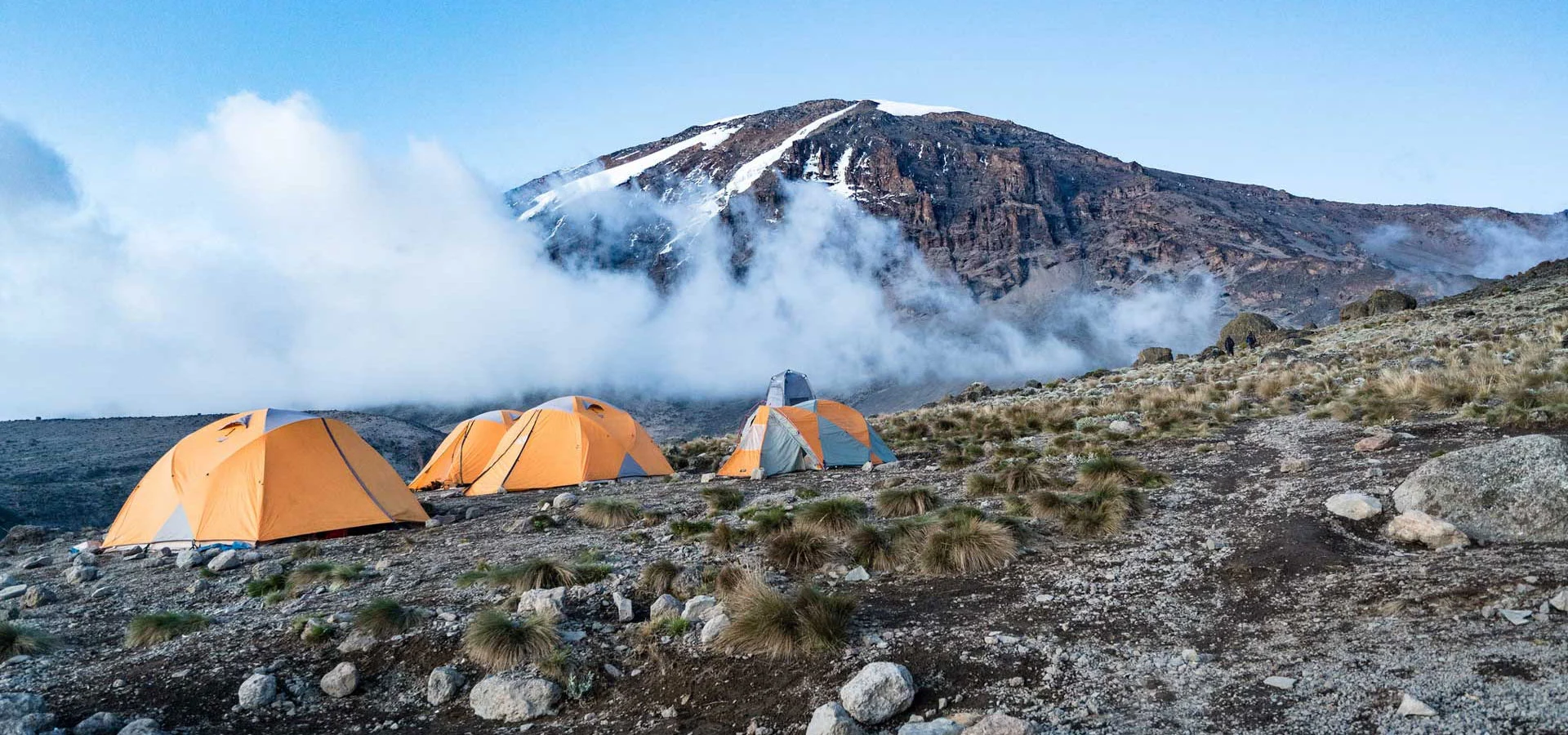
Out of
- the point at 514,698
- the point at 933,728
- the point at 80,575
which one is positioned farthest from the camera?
the point at 80,575

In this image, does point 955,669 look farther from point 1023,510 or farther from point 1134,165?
point 1134,165

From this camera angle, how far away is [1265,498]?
9.28 m

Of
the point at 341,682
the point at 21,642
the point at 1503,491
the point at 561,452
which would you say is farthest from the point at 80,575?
the point at 1503,491

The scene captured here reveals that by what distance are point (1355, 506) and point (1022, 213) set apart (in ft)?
483

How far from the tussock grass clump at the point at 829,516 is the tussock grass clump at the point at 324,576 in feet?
17.4

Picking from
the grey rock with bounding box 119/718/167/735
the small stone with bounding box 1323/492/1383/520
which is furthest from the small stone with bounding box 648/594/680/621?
the small stone with bounding box 1323/492/1383/520

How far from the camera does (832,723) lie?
4.59 meters

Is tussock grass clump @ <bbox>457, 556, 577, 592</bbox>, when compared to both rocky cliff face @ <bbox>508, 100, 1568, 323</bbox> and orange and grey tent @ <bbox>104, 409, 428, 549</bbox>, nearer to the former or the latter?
orange and grey tent @ <bbox>104, 409, 428, 549</bbox>

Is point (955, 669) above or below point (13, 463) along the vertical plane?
above

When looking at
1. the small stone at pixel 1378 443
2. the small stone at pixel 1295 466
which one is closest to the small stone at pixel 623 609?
the small stone at pixel 1295 466

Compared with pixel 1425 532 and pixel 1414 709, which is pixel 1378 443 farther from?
pixel 1414 709

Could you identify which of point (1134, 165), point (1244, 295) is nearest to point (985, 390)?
point (1244, 295)

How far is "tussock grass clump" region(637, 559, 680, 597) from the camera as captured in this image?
760cm

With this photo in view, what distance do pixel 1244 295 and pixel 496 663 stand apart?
128 metres
